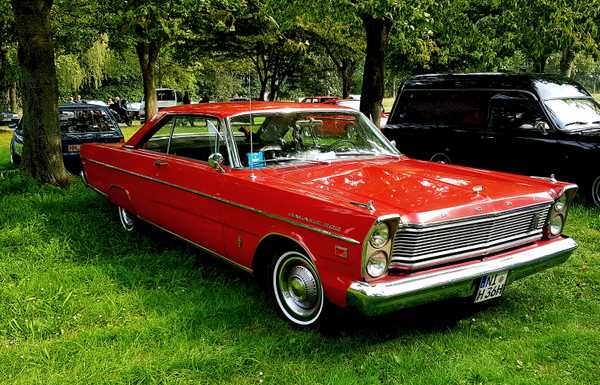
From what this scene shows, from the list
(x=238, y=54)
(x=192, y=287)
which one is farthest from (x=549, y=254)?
(x=238, y=54)

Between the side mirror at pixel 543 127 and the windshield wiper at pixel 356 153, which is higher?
the side mirror at pixel 543 127

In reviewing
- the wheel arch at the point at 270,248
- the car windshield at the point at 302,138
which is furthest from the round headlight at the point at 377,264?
the car windshield at the point at 302,138

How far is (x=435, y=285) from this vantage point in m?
3.42

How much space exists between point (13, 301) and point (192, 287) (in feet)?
4.60

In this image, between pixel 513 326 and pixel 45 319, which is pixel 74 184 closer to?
pixel 45 319

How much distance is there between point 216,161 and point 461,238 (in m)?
2.00

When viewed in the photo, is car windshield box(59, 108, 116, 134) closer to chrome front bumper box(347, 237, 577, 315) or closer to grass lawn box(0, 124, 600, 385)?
grass lawn box(0, 124, 600, 385)

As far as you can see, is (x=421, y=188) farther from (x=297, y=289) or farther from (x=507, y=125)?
(x=507, y=125)

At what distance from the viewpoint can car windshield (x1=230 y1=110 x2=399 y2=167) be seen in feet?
15.4

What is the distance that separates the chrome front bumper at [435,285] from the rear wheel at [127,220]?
3723 mm

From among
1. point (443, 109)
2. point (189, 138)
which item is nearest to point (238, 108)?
point (189, 138)

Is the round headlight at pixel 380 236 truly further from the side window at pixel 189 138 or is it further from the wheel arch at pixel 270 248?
the side window at pixel 189 138

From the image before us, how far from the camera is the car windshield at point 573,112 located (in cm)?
788

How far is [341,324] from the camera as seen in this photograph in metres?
3.91
